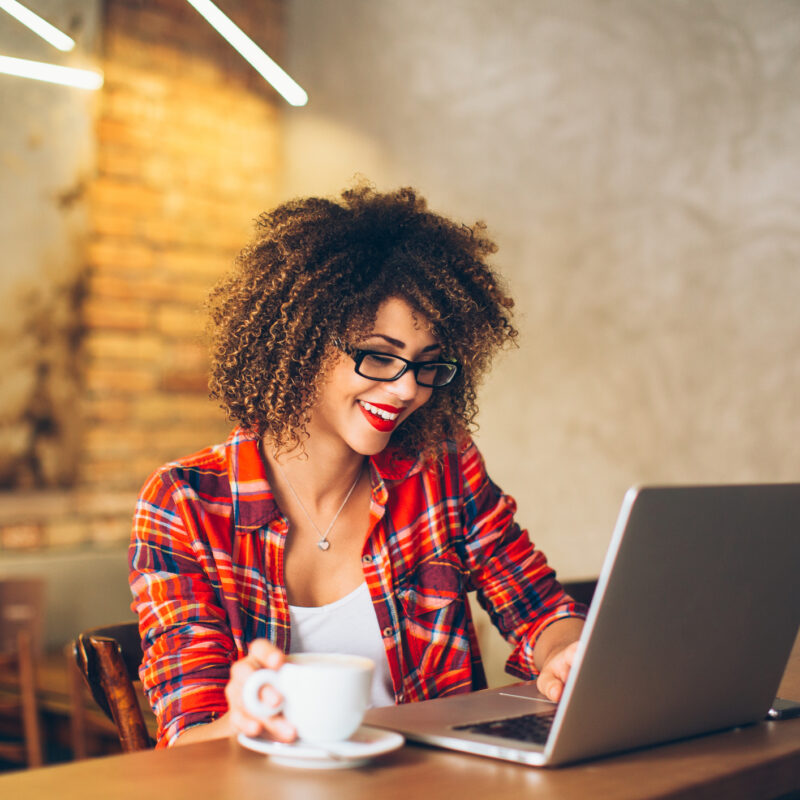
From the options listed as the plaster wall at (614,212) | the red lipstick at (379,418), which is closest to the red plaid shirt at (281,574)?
the red lipstick at (379,418)

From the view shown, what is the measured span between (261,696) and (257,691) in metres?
0.01

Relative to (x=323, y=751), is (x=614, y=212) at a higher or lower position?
higher

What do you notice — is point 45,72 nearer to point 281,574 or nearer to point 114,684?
point 281,574

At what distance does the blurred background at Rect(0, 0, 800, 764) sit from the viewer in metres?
3.13

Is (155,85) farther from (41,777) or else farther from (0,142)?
(41,777)

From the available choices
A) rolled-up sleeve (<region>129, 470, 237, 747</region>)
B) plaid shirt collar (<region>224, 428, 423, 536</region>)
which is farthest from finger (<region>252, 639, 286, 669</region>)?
plaid shirt collar (<region>224, 428, 423, 536</region>)

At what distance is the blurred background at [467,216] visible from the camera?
3.13 meters

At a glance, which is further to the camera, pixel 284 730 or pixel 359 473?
pixel 359 473

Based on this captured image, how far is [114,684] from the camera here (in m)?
1.25

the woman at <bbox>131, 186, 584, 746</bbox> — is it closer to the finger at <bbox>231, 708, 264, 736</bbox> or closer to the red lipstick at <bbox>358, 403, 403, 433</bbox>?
the red lipstick at <bbox>358, 403, 403, 433</bbox>

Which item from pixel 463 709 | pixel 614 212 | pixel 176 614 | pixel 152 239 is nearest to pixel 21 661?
pixel 152 239

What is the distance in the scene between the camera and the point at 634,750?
94 centimetres

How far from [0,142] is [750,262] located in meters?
2.70

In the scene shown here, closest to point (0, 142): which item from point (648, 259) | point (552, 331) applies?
point (552, 331)
